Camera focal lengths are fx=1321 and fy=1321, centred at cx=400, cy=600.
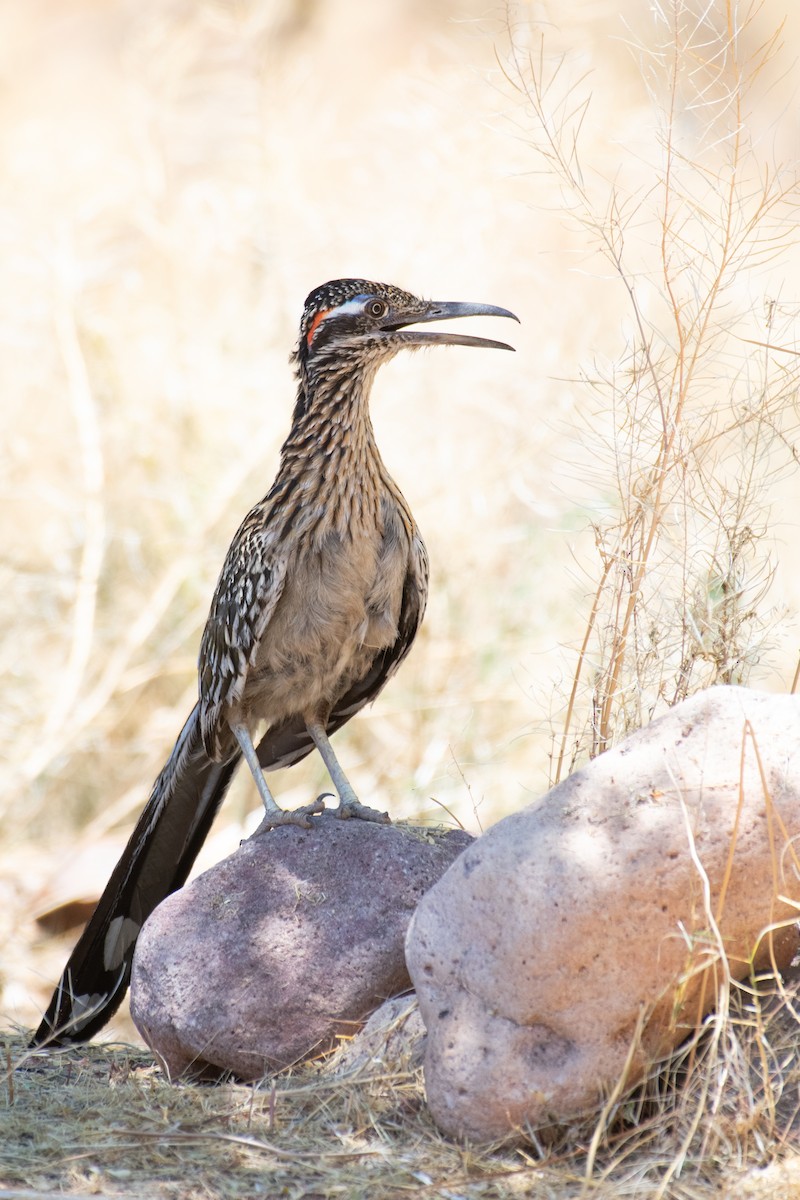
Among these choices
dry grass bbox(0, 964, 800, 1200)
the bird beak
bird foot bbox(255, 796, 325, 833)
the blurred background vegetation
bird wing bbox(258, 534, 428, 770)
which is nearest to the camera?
dry grass bbox(0, 964, 800, 1200)

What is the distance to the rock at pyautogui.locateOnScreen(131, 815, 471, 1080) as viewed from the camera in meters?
4.07

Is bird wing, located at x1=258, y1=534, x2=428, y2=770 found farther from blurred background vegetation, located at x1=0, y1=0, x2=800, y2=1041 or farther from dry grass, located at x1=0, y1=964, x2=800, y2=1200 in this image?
blurred background vegetation, located at x1=0, y1=0, x2=800, y2=1041

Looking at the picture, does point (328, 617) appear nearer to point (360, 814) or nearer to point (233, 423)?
point (360, 814)

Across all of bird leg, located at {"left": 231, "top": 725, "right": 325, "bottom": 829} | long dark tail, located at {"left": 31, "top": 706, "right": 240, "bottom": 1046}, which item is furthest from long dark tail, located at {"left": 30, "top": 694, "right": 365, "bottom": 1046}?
bird leg, located at {"left": 231, "top": 725, "right": 325, "bottom": 829}

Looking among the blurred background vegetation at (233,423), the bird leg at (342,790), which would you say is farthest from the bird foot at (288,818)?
the blurred background vegetation at (233,423)

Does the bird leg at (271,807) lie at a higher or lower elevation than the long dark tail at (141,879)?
higher

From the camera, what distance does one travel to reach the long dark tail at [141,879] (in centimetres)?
494

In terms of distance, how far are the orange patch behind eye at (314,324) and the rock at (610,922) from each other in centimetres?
228

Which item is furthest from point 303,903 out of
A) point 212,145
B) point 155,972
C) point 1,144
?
point 1,144

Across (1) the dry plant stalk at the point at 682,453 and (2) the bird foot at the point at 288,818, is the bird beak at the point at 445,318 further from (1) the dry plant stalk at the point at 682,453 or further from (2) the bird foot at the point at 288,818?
(2) the bird foot at the point at 288,818

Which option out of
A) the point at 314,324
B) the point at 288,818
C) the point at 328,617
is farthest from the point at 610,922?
the point at 314,324

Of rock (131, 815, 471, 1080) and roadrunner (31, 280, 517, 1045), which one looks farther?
roadrunner (31, 280, 517, 1045)

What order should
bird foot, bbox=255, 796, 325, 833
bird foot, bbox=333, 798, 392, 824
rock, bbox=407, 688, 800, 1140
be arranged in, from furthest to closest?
bird foot, bbox=333, 798, 392, 824, bird foot, bbox=255, 796, 325, 833, rock, bbox=407, 688, 800, 1140

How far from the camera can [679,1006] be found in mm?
3238
